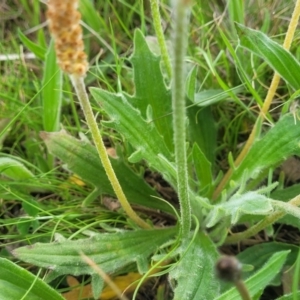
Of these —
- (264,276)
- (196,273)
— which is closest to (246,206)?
(264,276)

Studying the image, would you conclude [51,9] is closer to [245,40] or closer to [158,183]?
[245,40]

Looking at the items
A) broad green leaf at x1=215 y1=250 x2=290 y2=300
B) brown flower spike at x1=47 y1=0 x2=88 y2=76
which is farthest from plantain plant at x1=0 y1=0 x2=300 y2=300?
brown flower spike at x1=47 y1=0 x2=88 y2=76

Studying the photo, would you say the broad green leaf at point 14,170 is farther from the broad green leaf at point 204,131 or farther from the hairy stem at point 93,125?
the broad green leaf at point 204,131

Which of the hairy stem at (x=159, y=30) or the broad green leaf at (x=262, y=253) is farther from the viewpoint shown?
the broad green leaf at (x=262, y=253)

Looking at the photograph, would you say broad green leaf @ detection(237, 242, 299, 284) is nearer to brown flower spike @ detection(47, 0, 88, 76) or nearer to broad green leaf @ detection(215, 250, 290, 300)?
broad green leaf @ detection(215, 250, 290, 300)

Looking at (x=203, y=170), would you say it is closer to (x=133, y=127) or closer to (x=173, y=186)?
(x=173, y=186)

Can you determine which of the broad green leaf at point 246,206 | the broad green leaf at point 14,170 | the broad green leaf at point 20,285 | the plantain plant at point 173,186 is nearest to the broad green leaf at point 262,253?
the plantain plant at point 173,186
